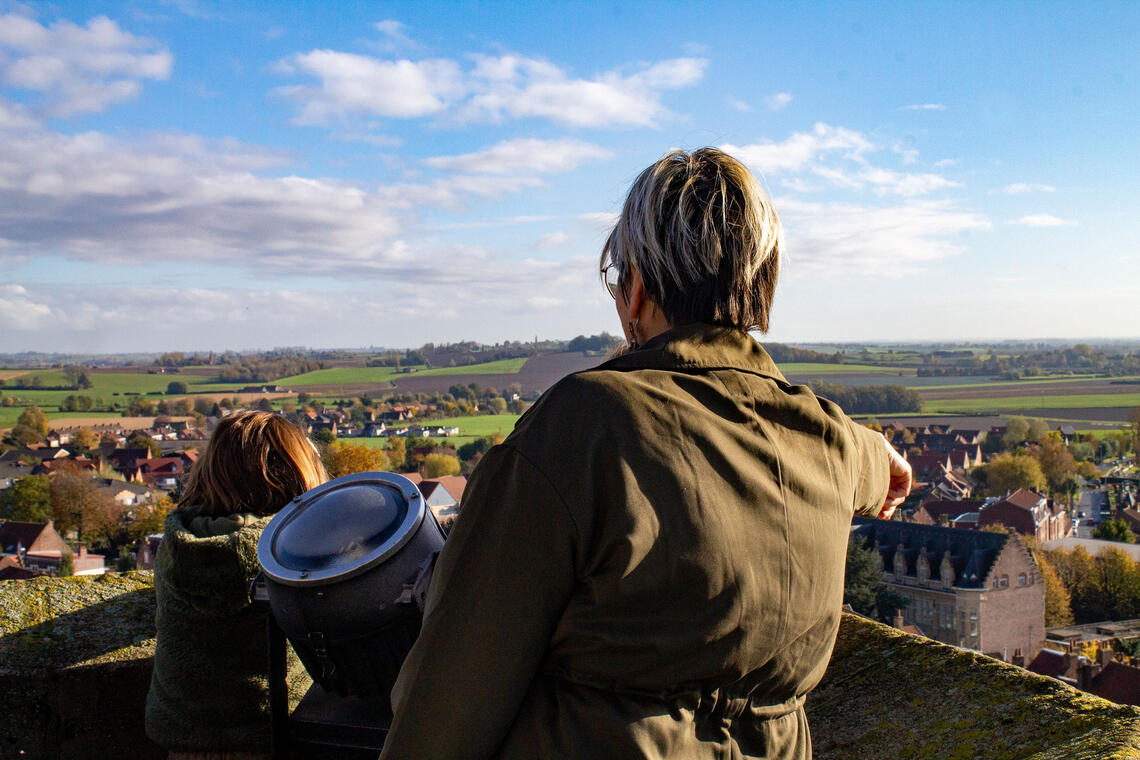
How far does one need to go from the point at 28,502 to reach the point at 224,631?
49968 millimetres

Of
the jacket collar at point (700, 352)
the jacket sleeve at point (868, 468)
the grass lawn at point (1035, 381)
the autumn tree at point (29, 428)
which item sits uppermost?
the jacket collar at point (700, 352)

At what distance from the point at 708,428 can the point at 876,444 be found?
767mm

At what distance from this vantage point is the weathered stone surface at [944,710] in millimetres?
2123

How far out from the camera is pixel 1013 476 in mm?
65562

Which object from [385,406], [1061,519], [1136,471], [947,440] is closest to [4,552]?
[385,406]

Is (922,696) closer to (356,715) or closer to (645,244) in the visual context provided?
(356,715)

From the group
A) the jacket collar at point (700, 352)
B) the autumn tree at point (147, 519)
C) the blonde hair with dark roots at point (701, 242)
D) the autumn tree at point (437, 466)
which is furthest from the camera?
the autumn tree at point (437, 466)

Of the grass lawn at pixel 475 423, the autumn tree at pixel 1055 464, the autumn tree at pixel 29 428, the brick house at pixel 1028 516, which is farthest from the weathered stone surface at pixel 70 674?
the autumn tree at pixel 1055 464

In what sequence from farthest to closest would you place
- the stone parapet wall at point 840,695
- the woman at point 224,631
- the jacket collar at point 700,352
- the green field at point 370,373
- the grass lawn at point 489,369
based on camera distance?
the green field at point 370,373, the grass lawn at point 489,369, the woman at point 224,631, the stone parapet wall at point 840,695, the jacket collar at point 700,352

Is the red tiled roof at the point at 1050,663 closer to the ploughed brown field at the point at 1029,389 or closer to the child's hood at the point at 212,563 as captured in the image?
the child's hood at the point at 212,563

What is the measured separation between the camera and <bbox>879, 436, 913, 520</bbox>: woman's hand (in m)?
2.15

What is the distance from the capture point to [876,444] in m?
1.97

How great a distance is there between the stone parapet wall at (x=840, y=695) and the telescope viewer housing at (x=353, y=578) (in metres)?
1.39

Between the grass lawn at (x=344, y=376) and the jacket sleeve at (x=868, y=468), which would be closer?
the jacket sleeve at (x=868, y=468)
